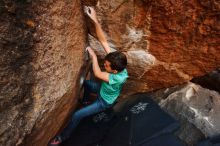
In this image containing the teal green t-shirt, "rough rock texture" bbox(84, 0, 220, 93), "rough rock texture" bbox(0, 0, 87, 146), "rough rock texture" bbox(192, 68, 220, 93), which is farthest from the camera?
"rough rock texture" bbox(192, 68, 220, 93)

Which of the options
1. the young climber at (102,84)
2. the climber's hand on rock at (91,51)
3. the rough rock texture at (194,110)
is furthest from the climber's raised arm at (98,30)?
the rough rock texture at (194,110)

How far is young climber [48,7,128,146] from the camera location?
9.76ft

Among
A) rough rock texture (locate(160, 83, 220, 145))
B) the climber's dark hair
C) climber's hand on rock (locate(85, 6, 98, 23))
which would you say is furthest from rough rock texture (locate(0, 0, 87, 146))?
rough rock texture (locate(160, 83, 220, 145))

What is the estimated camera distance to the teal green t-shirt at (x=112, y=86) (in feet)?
9.98

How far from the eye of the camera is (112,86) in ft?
10.2

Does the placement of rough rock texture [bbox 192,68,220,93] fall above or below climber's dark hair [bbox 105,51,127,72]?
below

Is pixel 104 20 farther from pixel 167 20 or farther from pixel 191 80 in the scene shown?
pixel 191 80

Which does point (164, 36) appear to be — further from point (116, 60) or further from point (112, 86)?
point (112, 86)

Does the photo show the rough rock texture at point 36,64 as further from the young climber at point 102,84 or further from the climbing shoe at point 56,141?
the climbing shoe at point 56,141

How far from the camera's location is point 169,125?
3158 millimetres

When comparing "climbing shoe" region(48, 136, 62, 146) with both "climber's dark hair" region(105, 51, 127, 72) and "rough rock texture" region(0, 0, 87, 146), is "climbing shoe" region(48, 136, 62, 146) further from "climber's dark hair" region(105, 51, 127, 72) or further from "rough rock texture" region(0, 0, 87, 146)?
"climber's dark hair" region(105, 51, 127, 72)

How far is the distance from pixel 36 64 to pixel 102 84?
793 millimetres

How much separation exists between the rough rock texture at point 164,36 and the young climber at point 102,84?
0.09 meters

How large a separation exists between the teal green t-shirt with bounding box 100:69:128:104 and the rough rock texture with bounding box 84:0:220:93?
0.27 m
